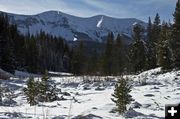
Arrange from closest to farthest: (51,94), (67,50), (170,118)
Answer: (170,118)
(51,94)
(67,50)

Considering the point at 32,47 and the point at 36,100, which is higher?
the point at 32,47

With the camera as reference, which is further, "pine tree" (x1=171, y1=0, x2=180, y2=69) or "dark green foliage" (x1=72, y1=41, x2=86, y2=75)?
"dark green foliage" (x1=72, y1=41, x2=86, y2=75)

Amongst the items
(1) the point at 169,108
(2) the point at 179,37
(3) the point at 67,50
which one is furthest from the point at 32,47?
(1) the point at 169,108

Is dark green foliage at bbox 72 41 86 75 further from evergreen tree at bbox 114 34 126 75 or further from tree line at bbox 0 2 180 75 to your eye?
evergreen tree at bbox 114 34 126 75

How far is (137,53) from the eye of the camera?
64438 mm

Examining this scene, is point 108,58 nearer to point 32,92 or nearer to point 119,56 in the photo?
point 119,56

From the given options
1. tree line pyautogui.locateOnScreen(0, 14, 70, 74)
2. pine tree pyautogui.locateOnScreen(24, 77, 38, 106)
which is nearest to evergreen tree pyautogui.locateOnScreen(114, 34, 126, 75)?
tree line pyautogui.locateOnScreen(0, 14, 70, 74)

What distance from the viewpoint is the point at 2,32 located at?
182 ft

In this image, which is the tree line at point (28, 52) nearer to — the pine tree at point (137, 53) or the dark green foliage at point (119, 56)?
the dark green foliage at point (119, 56)

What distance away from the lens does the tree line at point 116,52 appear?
45094mm

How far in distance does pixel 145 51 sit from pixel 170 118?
63440 mm

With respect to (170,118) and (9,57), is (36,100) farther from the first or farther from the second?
(9,57)

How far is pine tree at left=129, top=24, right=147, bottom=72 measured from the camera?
211 ft

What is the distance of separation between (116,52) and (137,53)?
14.2 metres
